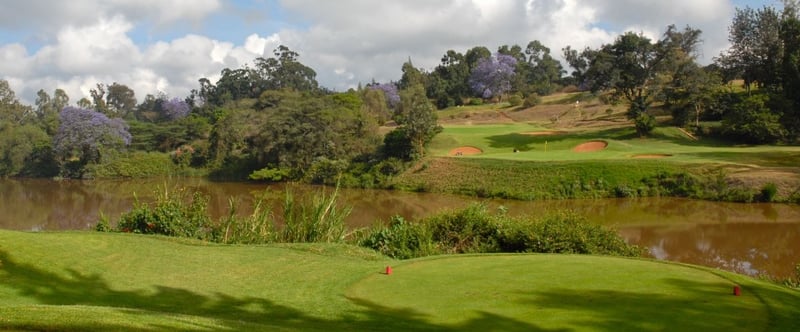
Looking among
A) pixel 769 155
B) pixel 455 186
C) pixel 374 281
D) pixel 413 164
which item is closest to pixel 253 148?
pixel 413 164

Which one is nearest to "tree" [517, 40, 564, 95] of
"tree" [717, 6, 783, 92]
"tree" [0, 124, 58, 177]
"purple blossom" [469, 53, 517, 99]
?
"purple blossom" [469, 53, 517, 99]

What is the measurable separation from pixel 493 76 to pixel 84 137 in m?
48.9

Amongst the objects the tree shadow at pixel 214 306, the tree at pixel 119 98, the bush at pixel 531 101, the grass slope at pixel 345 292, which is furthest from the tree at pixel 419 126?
the tree at pixel 119 98

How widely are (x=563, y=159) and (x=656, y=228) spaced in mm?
13403

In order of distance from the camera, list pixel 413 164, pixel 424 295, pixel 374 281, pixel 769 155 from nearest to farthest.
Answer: pixel 424 295 → pixel 374 281 → pixel 769 155 → pixel 413 164

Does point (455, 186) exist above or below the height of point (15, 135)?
below

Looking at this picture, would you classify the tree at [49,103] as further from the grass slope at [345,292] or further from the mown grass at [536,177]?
the grass slope at [345,292]

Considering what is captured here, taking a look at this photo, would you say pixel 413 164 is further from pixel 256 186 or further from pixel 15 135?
pixel 15 135

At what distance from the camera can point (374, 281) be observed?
29.8ft

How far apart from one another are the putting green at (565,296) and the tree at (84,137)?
51.9 meters

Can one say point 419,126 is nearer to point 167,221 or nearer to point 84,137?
point 167,221

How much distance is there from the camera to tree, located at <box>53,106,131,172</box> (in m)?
53.5

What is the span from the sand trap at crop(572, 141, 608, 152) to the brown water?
437 inches

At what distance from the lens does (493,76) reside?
260 feet
